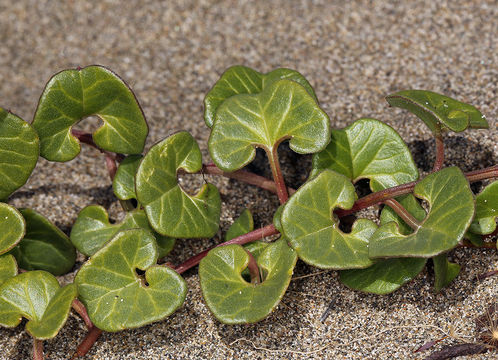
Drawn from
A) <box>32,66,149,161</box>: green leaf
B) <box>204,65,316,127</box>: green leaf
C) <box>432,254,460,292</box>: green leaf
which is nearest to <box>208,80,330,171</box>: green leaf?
<box>204,65,316,127</box>: green leaf

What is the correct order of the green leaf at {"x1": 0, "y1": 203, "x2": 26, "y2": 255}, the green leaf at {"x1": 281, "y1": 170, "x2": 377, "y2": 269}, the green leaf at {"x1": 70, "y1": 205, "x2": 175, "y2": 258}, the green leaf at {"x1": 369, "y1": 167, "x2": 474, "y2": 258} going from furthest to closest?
the green leaf at {"x1": 70, "y1": 205, "x2": 175, "y2": 258}
the green leaf at {"x1": 0, "y1": 203, "x2": 26, "y2": 255}
the green leaf at {"x1": 281, "y1": 170, "x2": 377, "y2": 269}
the green leaf at {"x1": 369, "y1": 167, "x2": 474, "y2": 258}

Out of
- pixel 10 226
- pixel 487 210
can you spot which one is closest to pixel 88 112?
pixel 10 226

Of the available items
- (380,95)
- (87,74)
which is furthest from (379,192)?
(87,74)

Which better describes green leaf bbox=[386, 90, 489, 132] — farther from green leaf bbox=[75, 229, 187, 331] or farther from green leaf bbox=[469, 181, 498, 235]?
green leaf bbox=[75, 229, 187, 331]

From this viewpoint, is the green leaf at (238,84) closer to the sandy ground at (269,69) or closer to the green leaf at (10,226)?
the sandy ground at (269,69)

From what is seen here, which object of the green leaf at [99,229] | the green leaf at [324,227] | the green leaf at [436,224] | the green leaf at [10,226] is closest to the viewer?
the green leaf at [436,224]

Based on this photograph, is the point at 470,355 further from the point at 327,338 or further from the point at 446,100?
the point at 446,100

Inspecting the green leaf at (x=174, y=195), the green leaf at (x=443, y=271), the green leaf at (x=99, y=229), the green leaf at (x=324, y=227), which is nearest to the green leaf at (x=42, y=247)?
the green leaf at (x=99, y=229)
